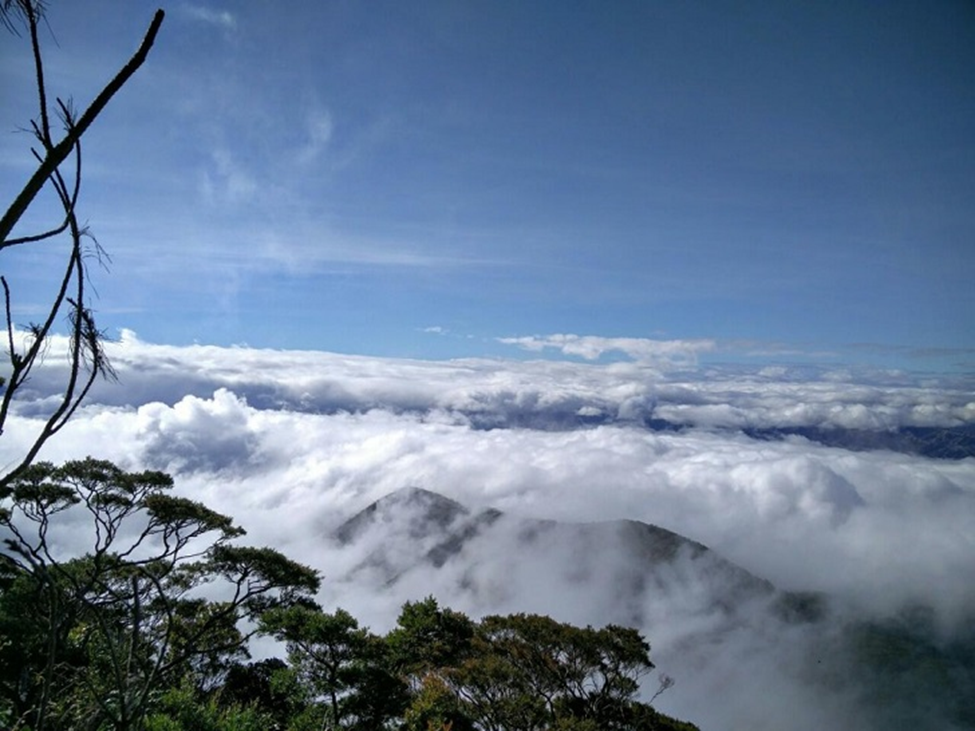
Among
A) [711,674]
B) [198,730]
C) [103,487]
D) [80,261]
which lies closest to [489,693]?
[198,730]

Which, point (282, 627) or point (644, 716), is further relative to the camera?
point (644, 716)

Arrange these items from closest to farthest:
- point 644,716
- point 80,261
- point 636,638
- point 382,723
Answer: point 80,261
point 382,723
point 644,716
point 636,638

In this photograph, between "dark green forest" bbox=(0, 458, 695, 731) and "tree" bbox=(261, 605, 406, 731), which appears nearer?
"dark green forest" bbox=(0, 458, 695, 731)

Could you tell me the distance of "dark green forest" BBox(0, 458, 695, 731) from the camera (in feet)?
55.9

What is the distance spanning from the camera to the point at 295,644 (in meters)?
22.0

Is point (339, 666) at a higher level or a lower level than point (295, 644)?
lower

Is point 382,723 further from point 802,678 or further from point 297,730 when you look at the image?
point 802,678

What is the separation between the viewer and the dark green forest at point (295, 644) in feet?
55.9

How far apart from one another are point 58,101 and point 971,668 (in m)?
260

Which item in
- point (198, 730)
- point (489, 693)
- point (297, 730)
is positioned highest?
point (198, 730)

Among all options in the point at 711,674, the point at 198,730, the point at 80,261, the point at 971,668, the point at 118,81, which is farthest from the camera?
the point at 711,674

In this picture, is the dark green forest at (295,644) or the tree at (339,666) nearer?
the dark green forest at (295,644)

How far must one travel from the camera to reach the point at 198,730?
11.1 m

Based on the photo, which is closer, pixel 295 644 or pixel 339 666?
pixel 339 666
